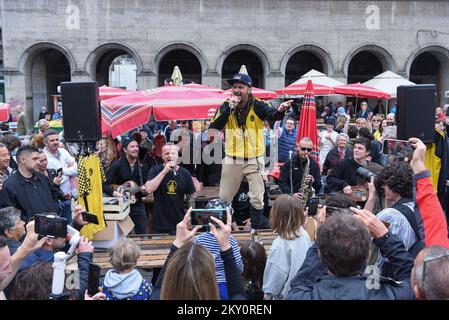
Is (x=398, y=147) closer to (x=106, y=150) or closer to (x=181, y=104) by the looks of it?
(x=181, y=104)

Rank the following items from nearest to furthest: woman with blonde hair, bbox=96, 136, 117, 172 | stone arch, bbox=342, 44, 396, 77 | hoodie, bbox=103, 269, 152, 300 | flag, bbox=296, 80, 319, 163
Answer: hoodie, bbox=103, 269, 152, 300, woman with blonde hair, bbox=96, 136, 117, 172, flag, bbox=296, 80, 319, 163, stone arch, bbox=342, 44, 396, 77

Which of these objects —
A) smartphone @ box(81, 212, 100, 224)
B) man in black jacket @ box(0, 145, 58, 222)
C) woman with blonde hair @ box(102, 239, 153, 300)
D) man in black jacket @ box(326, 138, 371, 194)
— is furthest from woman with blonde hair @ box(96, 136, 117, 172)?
woman with blonde hair @ box(102, 239, 153, 300)

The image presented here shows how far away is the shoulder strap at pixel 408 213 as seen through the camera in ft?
11.3

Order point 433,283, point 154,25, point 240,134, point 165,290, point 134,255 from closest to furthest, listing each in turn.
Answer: point 433,283 → point 165,290 → point 134,255 → point 240,134 → point 154,25

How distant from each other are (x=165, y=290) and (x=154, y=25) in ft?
75.8

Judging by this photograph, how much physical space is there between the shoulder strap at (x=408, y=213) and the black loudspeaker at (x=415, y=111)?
1611 millimetres

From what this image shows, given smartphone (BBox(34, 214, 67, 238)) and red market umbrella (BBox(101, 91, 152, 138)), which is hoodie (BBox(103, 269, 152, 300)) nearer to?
smartphone (BBox(34, 214, 67, 238))

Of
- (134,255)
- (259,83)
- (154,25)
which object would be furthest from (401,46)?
(134,255)

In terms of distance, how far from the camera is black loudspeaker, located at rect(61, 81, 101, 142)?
500cm

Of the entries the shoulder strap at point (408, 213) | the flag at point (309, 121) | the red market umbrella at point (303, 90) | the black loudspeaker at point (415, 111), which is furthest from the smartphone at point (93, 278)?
the red market umbrella at point (303, 90)

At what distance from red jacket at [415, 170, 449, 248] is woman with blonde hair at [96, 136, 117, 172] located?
555cm

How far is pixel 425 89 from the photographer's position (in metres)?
4.98

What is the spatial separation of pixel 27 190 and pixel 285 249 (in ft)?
10.2

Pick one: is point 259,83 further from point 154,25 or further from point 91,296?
point 91,296
